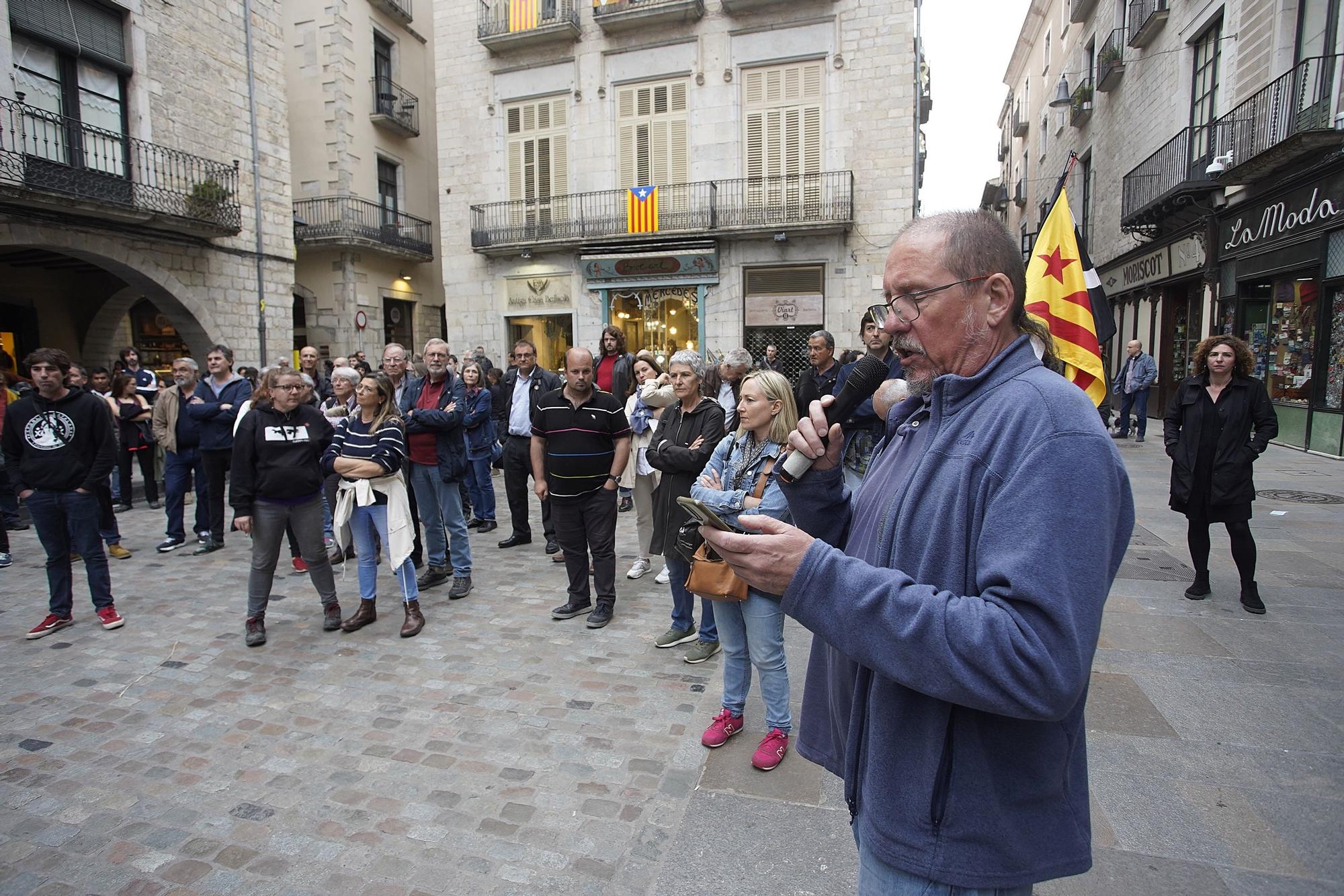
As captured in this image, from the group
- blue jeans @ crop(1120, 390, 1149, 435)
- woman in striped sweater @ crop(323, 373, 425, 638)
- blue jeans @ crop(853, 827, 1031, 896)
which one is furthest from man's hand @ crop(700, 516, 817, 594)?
blue jeans @ crop(1120, 390, 1149, 435)

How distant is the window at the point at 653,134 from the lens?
18016 mm

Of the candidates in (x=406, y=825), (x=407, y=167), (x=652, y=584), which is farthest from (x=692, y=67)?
(x=406, y=825)

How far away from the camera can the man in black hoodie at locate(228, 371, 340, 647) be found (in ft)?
16.6

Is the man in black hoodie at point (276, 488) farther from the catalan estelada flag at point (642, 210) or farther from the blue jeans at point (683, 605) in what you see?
the catalan estelada flag at point (642, 210)

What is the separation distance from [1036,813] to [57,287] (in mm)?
21622

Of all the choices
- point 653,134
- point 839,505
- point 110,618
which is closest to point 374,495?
point 110,618

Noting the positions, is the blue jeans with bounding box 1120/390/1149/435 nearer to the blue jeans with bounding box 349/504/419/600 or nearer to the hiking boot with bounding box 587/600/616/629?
the hiking boot with bounding box 587/600/616/629

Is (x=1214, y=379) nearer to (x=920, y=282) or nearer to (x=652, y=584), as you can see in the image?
(x=652, y=584)

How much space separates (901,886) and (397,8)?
2625 cm

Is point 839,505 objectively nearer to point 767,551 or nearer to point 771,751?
point 767,551

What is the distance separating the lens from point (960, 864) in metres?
1.28

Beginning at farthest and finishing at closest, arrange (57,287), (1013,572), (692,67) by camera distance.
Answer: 1. (692,67)
2. (57,287)
3. (1013,572)

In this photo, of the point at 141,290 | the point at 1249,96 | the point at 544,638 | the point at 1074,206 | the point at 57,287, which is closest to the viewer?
the point at 544,638

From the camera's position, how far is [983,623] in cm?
111
